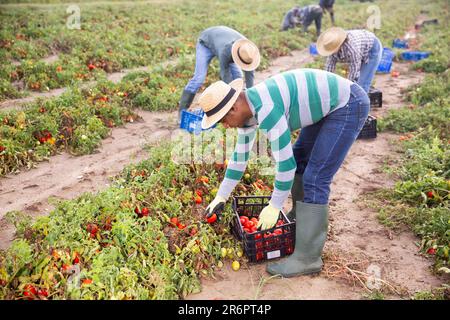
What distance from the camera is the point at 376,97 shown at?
8180mm

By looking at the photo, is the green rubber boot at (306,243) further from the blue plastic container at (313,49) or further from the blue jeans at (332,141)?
the blue plastic container at (313,49)

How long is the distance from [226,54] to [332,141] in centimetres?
323

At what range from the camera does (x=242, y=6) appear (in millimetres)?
20672

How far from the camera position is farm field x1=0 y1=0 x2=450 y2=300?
355cm

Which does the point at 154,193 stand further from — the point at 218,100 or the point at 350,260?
the point at 350,260

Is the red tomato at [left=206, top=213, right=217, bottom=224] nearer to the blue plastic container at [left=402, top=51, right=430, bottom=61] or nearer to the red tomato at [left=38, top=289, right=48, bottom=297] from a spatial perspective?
the red tomato at [left=38, top=289, right=48, bottom=297]

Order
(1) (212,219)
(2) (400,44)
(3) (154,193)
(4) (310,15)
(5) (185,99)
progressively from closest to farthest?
(1) (212,219), (3) (154,193), (5) (185,99), (2) (400,44), (4) (310,15)

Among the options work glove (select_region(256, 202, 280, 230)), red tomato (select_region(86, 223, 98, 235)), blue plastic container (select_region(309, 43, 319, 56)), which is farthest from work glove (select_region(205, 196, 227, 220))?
blue plastic container (select_region(309, 43, 319, 56))

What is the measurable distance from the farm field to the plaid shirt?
1.30 meters

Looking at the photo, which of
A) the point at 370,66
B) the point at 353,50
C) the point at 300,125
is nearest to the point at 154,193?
the point at 300,125

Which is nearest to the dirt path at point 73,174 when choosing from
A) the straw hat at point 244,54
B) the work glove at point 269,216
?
the straw hat at point 244,54

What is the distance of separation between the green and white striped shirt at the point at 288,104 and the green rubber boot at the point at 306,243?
0.29m
